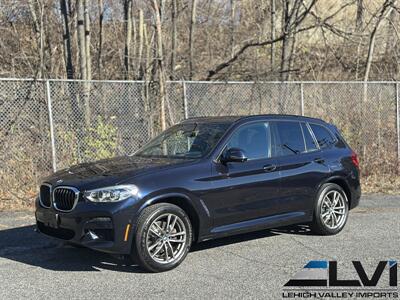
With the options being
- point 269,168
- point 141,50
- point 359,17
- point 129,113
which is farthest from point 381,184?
point 359,17

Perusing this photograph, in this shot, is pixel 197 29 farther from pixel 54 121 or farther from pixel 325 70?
pixel 54 121

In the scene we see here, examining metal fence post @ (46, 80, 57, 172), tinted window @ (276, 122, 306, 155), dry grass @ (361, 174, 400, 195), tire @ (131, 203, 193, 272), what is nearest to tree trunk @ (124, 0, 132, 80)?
metal fence post @ (46, 80, 57, 172)

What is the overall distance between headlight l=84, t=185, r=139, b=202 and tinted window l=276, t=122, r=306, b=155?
229 centimetres

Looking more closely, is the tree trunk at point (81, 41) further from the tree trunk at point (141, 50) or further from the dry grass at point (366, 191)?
the dry grass at point (366, 191)

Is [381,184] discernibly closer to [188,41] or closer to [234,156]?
[234,156]

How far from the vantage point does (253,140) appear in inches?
267

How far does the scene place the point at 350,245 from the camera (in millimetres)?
6797

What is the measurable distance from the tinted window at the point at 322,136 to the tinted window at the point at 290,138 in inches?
13.9

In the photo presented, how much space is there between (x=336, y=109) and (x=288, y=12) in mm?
4296

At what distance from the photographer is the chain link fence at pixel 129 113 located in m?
10.0

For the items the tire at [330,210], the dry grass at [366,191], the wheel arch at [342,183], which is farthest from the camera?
the dry grass at [366,191]

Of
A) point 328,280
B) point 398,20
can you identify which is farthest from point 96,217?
point 398,20

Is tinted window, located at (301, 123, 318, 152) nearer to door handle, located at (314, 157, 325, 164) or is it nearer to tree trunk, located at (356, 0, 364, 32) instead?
door handle, located at (314, 157, 325, 164)

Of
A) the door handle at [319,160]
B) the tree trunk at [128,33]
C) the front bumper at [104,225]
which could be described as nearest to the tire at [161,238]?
the front bumper at [104,225]
